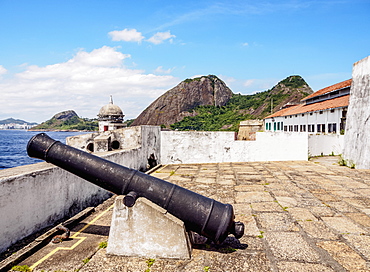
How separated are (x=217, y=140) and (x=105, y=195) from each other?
614 cm

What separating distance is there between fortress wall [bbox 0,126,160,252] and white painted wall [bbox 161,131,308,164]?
221 inches

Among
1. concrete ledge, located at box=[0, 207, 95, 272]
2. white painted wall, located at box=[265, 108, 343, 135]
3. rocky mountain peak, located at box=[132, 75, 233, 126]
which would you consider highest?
rocky mountain peak, located at box=[132, 75, 233, 126]

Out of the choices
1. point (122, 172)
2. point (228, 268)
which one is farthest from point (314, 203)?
point (122, 172)

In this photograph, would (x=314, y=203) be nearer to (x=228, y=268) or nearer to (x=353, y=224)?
(x=353, y=224)

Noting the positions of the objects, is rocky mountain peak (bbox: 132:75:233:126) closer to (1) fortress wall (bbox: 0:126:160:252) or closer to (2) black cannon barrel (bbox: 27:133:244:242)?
(1) fortress wall (bbox: 0:126:160:252)

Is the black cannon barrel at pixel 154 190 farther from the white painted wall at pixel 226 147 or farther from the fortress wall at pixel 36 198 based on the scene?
the white painted wall at pixel 226 147

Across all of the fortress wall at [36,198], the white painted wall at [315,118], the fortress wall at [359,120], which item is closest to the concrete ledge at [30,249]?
the fortress wall at [36,198]

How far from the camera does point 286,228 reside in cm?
397

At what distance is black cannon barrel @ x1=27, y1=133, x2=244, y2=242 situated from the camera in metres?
2.97

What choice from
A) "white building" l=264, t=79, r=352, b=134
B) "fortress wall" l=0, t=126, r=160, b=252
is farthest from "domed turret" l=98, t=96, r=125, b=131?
"fortress wall" l=0, t=126, r=160, b=252

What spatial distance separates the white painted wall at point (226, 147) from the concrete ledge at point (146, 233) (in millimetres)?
7925

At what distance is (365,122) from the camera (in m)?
9.16

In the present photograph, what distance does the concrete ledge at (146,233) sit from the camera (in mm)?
3012

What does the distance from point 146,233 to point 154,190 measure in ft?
1.52
